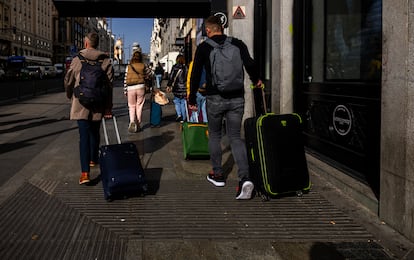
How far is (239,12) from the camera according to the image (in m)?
9.38

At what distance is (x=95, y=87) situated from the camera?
5.08m

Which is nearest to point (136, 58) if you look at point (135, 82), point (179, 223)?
point (135, 82)

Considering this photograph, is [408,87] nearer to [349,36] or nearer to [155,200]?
[349,36]

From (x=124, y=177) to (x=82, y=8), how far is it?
30.1ft

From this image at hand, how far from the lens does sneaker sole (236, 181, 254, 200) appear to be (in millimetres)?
4609

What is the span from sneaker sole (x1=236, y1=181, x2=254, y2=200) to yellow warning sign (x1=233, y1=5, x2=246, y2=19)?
5.66 metres

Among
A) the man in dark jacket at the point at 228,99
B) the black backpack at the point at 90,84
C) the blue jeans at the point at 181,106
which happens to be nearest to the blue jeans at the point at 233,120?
the man in dark jacket at the point at 228,99

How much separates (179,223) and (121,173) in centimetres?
96

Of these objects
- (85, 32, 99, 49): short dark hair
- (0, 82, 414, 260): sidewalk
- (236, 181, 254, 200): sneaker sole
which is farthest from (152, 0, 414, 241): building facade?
(85, 32, 99, 49): short dark hair

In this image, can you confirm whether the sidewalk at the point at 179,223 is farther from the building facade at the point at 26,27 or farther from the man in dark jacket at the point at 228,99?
the building facade at the point at 26,27

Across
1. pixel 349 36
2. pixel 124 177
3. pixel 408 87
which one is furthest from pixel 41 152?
pixel 408 87

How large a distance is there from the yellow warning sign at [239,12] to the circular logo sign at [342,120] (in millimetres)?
4592

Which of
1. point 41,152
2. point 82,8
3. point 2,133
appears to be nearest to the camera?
point 41,152

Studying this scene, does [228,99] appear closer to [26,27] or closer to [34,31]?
[26,27]
